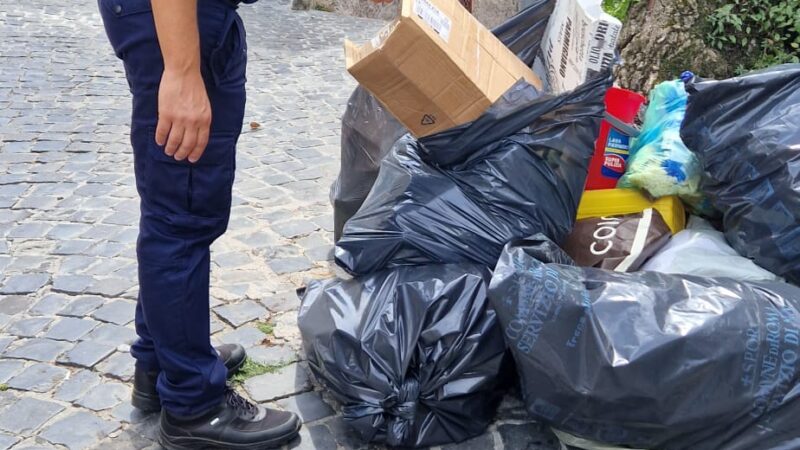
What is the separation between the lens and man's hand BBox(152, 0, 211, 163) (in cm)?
162

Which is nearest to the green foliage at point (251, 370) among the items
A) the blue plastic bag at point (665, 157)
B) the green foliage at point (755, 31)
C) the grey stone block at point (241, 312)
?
the grey stone block at point (241, 312)

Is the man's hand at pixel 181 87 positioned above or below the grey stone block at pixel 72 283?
above

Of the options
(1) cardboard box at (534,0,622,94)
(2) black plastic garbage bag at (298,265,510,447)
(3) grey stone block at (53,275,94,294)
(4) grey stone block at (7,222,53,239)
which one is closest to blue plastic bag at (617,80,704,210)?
(1) cardboard box at (534,0,622,94)

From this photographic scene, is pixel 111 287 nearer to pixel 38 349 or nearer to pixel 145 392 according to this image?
pixel 38 349

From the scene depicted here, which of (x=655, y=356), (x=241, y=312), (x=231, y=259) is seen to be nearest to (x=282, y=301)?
(x=241, y=312)

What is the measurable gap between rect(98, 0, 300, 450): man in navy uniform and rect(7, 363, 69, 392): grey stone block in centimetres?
42

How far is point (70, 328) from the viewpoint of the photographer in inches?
107

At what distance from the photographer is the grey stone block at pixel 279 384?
7.75 ft

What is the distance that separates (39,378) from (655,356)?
1844 mm

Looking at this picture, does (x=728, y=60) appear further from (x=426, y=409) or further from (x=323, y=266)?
(x=426, y=409)

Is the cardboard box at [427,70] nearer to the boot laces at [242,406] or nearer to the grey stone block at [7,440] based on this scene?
the boot laces at [242,406]

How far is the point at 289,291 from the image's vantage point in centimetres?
298

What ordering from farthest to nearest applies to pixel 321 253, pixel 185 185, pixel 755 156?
1. pixel 321 253
2. pixel 755 156
3. pixel 185 185

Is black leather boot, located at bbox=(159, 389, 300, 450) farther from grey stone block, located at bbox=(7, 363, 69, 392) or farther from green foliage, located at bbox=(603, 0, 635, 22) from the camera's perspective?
green foliage, located at bbox=(603, 0, 635, 22)
